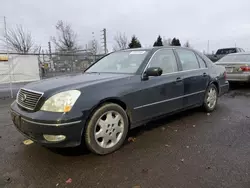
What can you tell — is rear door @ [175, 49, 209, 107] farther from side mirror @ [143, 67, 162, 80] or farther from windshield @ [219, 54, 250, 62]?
windshield @ [219, 54, 250, 62]

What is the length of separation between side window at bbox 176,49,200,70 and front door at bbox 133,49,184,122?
0.81 ft

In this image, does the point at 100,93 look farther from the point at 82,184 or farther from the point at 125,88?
the point at 82,184

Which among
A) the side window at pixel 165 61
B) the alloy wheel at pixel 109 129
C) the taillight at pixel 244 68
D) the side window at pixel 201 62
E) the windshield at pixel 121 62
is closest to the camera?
the alloy wheel at pixel 109 129

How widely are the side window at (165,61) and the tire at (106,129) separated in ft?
3.64

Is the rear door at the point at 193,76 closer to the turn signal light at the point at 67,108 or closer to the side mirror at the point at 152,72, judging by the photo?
the side mirror at the point at 152,72

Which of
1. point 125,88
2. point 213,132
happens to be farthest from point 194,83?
point 125,88

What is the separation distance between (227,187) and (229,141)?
128 centimetres

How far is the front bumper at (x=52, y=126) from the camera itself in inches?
93.4

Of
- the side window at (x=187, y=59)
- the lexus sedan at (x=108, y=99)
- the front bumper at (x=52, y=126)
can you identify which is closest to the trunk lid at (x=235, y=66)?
the side window at (x=187, y=59)

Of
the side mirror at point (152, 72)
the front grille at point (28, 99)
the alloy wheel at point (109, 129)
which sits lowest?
the alloy wheel at point (109, 129)

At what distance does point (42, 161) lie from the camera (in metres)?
2.67

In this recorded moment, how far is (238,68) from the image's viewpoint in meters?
7.64

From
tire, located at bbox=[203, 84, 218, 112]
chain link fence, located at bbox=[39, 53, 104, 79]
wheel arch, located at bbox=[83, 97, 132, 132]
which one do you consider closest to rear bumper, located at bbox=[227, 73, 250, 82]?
tire, located at bbox=[203, 84, 218, 112]

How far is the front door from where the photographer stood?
10.4 ft
